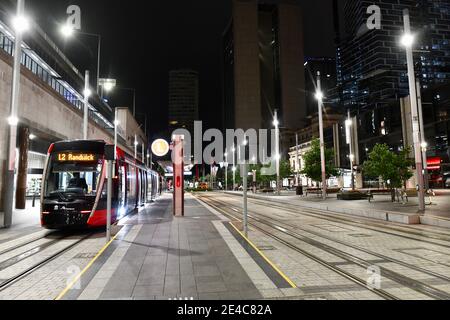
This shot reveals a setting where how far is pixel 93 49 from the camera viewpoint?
2837 inches

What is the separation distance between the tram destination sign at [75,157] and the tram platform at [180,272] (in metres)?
3.44

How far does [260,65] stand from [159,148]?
455 ft

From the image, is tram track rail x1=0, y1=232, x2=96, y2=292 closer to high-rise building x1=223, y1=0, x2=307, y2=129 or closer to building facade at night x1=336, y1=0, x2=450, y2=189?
building facade at night x1=336, y1=0, x2=450, y2=189

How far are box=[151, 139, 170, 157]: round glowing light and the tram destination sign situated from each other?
29.1 metres

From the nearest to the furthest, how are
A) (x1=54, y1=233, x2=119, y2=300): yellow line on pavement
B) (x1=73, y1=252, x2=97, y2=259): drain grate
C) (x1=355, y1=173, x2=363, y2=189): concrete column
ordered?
1. (x1=54, y1=233, x2=119, y2=300): yellow line on pavement
2. (x1=73, y1=252, x2=97, y2=259): drain grate
3. (x1=355, y1=173, x2=363, y2=189): concrete column

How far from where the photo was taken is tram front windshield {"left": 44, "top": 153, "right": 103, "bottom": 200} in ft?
42.2

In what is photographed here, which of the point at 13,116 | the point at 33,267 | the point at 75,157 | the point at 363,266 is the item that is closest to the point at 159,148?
the point at 13,116

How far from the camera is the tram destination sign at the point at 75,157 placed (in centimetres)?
1324

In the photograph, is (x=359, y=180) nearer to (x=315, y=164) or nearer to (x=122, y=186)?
(x=315, y=164)

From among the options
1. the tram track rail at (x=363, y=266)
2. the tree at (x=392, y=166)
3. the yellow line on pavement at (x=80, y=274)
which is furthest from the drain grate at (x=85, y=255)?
the tree at (x=392, y=166)

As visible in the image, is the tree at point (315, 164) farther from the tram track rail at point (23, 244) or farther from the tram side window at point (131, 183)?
the tram track rail at point (23, 244)

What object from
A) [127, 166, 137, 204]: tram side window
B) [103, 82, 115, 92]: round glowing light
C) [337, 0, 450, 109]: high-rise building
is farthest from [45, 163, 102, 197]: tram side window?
[337, 0, 450, 109]: high-rise building
